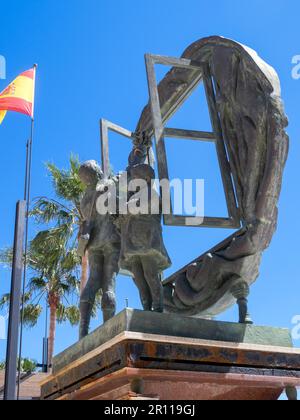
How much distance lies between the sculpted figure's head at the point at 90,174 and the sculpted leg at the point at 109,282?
3.03 feet

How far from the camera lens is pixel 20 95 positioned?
11.7 m

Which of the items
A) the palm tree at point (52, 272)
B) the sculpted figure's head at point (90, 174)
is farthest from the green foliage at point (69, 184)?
the sculpted figure's head at point (90, 174)

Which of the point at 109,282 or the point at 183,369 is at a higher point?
the point at 109,282

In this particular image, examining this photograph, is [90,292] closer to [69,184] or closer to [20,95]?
[20,95]

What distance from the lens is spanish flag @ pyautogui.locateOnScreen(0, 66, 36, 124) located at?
11570 mm

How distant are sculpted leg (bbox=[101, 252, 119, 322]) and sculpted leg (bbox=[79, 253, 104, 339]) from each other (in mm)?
77

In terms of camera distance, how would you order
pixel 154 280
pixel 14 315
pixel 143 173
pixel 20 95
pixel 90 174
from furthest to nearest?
pixel 20 95 → pixel 90 174 → pixel 143 173 → pixel 154 280 → pixel 14 315

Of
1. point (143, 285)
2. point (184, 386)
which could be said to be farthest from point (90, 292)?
point (184, 386)

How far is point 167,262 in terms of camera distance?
22.2ft

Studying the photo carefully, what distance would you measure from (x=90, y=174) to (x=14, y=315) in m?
2.22

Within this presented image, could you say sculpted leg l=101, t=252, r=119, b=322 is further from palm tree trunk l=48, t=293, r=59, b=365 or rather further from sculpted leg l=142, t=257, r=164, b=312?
palm tree trunk l=48, t=293, r=59, b=365
